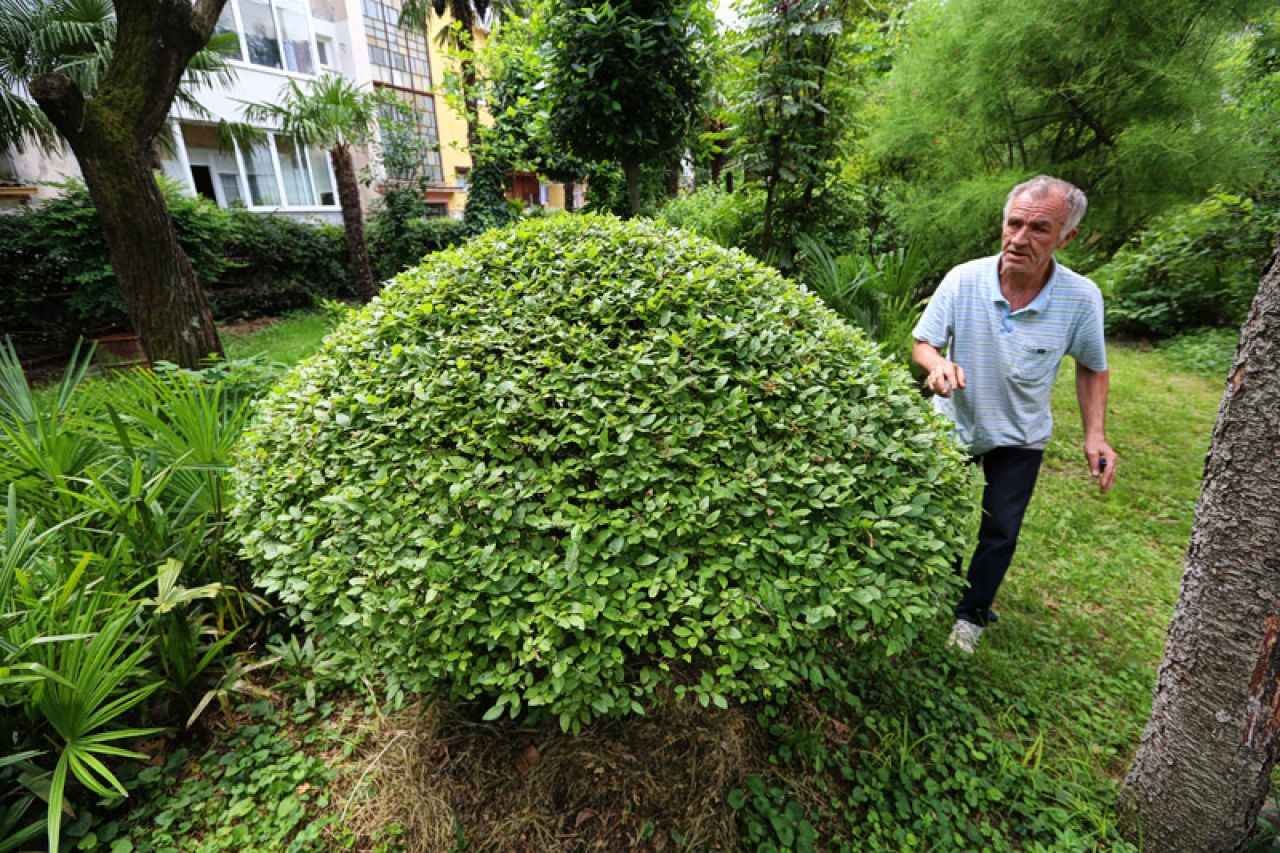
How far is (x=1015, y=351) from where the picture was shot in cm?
231

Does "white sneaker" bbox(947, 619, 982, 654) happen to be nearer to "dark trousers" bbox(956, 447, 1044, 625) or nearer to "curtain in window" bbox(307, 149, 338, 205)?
"dark trousers" bbox(956, 447, 1044, 625)

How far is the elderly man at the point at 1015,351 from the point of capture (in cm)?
220

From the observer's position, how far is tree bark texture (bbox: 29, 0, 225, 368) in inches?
153

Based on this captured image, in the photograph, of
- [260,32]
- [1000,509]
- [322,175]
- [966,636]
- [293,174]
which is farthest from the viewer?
[322,175]

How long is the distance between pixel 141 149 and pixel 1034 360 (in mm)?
6032

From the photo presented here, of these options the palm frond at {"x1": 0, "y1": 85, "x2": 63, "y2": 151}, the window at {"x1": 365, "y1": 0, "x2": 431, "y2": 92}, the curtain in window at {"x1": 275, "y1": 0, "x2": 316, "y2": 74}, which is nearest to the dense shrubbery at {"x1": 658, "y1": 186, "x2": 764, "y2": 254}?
the palm frond at {"x1": 0, "y1": 85, "x2": 63, "y2": 151}

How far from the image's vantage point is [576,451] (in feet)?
5.48

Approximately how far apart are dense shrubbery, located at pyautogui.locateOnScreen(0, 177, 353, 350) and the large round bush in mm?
8885

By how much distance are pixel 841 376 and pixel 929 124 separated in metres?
5.65

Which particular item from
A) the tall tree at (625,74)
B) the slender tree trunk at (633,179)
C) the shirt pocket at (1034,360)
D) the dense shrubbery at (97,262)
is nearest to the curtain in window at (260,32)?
the dense shrubbery at (97,262)

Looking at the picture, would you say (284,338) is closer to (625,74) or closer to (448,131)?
(625,74)

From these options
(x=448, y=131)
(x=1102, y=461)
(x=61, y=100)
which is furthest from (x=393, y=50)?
(x=1102, y=461)

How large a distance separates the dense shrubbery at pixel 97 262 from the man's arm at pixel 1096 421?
10918mm

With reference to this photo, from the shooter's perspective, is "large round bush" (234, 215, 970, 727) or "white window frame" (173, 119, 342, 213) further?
"white window frame" (173, 119, 342, 213)
